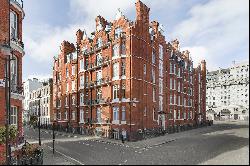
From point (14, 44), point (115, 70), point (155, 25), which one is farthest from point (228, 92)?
point (14, 44)

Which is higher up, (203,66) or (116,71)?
(203,66)

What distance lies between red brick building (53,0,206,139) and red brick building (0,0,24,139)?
732 inches

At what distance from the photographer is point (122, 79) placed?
38.8 meters

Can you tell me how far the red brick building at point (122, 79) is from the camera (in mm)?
38281

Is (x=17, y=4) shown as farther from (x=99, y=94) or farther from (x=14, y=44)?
(x=99, y=94)

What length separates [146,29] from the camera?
41250mm

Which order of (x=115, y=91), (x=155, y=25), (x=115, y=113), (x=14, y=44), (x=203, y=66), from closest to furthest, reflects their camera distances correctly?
(x=14, y=44), (x=115, y=113), (x=115, y=91), (x=155, y=25), (x=203, y=66)

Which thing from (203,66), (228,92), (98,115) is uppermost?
(203,66)

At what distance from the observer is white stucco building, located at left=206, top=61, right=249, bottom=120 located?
9561 cm

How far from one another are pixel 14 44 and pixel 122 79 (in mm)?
20716

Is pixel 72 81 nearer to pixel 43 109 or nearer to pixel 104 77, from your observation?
pixel 104 77

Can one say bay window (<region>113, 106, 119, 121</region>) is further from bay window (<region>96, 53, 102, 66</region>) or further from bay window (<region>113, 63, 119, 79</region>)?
bay window (<region>96, 53, 102, 66</region>)

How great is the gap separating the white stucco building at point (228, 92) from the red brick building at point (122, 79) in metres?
44.8

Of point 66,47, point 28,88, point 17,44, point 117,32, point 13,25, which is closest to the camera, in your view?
point 17,44
